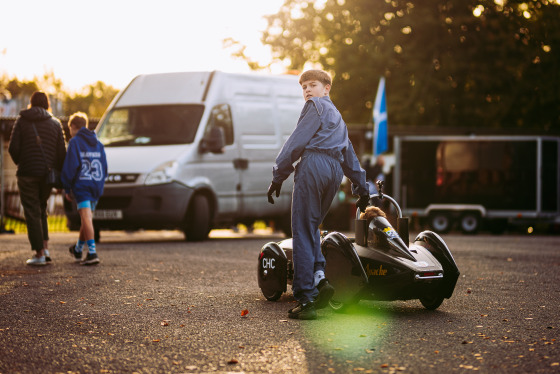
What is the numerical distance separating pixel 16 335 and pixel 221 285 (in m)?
3.25

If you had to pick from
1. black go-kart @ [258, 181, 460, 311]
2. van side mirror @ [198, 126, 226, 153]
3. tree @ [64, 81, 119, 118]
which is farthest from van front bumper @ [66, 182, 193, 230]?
tree @ [64, 81, 119, 118]

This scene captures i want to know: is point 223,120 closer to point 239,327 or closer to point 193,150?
point 193,150

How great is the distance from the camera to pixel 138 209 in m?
14.9

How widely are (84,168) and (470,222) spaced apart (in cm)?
1402

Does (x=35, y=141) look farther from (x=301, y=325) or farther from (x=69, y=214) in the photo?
(x=301, y=325)

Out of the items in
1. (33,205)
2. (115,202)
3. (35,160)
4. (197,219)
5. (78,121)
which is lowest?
(197,219)

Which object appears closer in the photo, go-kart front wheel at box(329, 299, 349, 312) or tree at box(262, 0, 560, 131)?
go-kart front wheel at box(329, 299, 349, 312)

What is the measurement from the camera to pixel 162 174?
1495 centimetres

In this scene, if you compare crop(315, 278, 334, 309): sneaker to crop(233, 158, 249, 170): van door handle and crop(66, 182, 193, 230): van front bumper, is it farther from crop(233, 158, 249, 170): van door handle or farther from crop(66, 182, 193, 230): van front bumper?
crop(233, 158, 249, 170): van door handle

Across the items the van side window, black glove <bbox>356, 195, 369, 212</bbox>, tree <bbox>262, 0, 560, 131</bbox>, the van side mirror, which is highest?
tree <bbox>262, 0, 560, 131</bbox>

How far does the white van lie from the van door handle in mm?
17

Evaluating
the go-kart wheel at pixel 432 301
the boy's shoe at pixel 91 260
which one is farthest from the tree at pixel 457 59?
the go-kart wheel at pixel 432 301


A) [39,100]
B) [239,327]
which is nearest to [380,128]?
[39,100]

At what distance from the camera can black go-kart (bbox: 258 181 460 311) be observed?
7.12m
